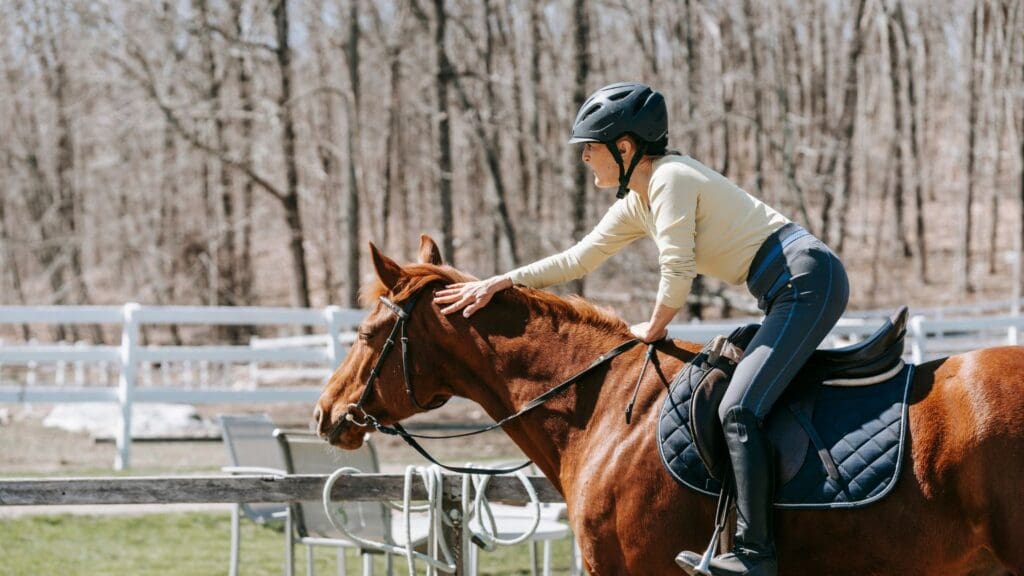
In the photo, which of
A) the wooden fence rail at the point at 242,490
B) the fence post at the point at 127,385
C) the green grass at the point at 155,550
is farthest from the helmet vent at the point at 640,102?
the fence post at the point at 127,385

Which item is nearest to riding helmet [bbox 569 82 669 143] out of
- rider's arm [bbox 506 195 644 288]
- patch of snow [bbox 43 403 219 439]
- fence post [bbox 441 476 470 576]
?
rider's arm [bbox 506 195 644 288]

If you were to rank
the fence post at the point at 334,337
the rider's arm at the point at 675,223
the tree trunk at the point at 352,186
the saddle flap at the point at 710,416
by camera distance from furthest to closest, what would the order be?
the tree trunk at the point at 352,186, the fence post at the point at 334,337, the rider's arm at the point at 675,223, the saddle flap at the point at 710,416

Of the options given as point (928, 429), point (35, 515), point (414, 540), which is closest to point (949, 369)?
point (928, 429)

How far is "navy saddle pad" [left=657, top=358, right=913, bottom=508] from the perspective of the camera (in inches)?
147

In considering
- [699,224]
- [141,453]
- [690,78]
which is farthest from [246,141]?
[699,224]

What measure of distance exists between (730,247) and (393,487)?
1.91 metres

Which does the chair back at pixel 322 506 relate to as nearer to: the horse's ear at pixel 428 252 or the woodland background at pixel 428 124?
the horse's ear at pixel 428 252

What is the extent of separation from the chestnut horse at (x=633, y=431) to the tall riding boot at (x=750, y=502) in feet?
0.38

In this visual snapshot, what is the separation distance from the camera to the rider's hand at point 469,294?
4.35 metres

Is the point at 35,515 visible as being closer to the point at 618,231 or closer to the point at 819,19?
the point at 618,231

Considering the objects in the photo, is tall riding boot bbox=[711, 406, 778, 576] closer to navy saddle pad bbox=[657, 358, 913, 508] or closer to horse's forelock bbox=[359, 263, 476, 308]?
navy saddle pad bbox=[657, 358, 913, 508]

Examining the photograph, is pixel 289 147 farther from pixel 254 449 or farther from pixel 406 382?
pixel 406 382

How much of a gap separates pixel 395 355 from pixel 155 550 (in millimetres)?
4827

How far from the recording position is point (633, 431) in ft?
13.5
